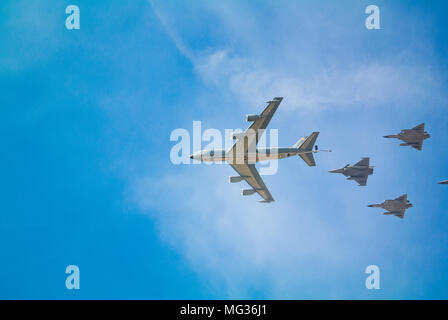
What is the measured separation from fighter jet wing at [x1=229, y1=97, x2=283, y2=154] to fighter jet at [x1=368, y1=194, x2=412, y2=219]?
69.1ft

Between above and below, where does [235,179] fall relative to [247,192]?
above

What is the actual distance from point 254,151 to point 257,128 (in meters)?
4.09

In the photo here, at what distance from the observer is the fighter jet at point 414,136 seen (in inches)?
2564

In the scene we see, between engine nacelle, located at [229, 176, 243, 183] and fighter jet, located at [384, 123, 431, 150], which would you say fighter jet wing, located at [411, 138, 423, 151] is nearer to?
fighter jet, located at [384, 123, 431, 150]

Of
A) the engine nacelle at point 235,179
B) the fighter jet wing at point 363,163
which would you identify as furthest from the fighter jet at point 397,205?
the engine nacelle at point 235,179

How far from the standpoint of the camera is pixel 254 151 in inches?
2581

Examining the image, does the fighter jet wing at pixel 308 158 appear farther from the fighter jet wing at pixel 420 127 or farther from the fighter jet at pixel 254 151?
the fighter jet wing at pixel 420 127

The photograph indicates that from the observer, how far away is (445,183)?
4950 cm

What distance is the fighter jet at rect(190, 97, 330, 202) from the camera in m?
62.5

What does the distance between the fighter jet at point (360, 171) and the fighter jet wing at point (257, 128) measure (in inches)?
632

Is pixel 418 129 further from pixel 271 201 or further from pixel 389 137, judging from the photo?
pixel 271 201

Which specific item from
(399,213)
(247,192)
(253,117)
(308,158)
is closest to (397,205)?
(399,213)

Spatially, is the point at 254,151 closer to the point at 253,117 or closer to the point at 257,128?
the point at 257,128

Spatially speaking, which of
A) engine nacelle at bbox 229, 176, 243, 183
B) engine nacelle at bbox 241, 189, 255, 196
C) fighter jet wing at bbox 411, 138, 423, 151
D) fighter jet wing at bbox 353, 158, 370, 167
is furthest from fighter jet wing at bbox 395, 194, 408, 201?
engine nacelle at bbox 229, 176, 243, 183
